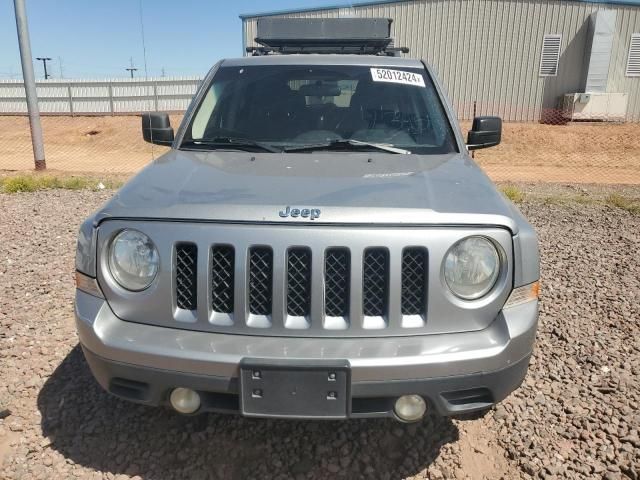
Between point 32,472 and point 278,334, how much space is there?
54.1 inches

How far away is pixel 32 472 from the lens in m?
2.37

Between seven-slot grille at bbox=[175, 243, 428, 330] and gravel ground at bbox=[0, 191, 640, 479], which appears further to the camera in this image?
gravel ground at bbox=[0, 191, 640, 479]

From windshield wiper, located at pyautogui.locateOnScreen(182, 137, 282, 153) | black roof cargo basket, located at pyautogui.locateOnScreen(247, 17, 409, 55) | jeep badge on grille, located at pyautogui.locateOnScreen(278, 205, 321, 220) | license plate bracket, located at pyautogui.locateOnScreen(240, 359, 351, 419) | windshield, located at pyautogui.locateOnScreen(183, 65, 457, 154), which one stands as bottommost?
license plate bracket, located at pyautogui.locateOnScreen(240, 359, 351, 419)

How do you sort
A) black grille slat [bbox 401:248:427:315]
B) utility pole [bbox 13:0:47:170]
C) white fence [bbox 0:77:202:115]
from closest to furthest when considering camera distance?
black grille slat [bbox 401:248:427:315]
utility pole [bbox 13:0:47:170]
white fence [bbox 0:77:202:115]

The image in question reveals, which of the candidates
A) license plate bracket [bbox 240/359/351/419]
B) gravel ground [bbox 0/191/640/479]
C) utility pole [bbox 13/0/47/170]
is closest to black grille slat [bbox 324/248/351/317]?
license plate bracket [bbox 240/359/351/419]

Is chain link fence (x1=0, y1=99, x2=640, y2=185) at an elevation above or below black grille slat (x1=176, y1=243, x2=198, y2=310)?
below

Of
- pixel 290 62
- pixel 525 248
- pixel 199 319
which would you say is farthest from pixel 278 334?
pixel 290 62

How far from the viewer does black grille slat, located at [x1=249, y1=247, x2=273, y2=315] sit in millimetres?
2012

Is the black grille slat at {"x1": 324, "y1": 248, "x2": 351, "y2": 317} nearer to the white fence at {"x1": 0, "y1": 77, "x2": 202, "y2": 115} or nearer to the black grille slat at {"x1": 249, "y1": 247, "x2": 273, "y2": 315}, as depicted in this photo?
the black grille slat at {"x1": 249, "y1": 247, "x2": 273, "y2": 315}

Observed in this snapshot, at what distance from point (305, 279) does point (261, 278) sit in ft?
0.57

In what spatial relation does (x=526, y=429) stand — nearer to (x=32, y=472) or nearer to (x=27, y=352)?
(x=32, y=472)

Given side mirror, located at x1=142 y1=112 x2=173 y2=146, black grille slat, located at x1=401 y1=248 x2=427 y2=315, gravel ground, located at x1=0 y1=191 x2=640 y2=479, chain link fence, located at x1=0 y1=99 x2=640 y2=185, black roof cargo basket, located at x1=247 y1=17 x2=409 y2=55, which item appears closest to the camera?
black grille slat, located at x1=401 y1=248 x2=427 y2=315

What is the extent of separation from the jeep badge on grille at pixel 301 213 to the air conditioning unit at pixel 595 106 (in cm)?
2311

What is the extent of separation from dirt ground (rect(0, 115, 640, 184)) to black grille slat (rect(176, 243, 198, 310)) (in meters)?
12.3
